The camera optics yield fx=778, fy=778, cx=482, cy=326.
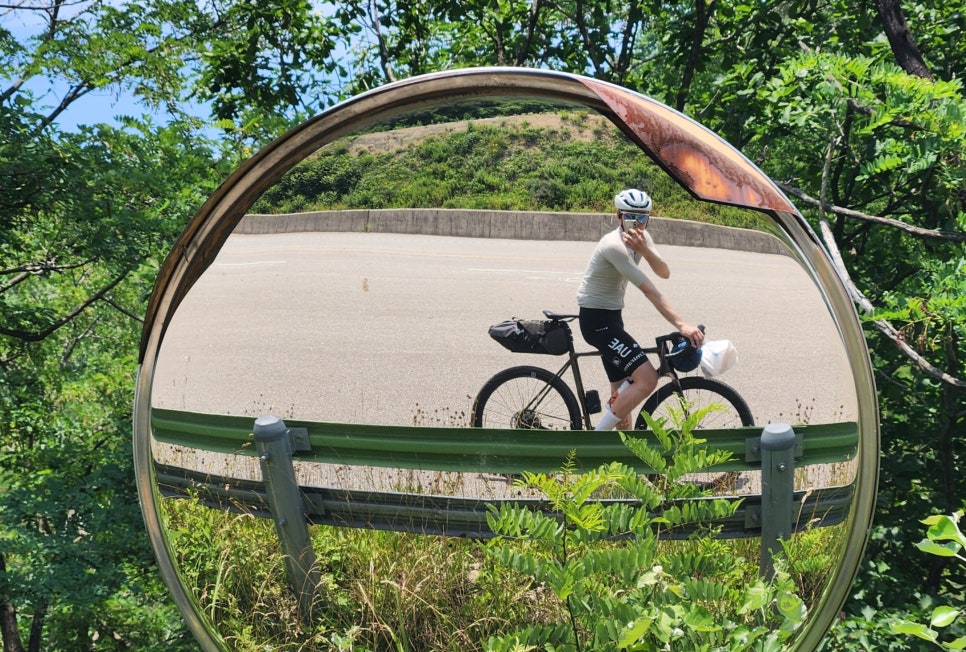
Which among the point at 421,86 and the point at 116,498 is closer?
the point at 421,86

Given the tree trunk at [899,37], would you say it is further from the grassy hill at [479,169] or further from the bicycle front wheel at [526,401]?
the bicycle front wheel at [526,401]

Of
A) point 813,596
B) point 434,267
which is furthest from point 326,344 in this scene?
point 813,596

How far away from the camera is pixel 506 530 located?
1.36 metres

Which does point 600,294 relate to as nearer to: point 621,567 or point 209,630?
point 621,567

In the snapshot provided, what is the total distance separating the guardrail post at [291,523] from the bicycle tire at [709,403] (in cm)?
71

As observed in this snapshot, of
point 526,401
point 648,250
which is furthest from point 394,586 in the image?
point 648,250

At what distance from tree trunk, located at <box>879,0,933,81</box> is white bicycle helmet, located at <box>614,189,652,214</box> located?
247cm

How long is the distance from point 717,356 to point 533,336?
34 centimetres

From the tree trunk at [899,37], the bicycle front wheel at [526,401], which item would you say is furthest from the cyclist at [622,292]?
the tree trunk at [899,37]

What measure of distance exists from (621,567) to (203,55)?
15.7 ft

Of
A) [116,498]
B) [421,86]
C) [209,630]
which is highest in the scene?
[421,86]

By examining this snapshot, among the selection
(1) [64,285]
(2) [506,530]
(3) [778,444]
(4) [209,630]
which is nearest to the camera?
(2) [506,530]

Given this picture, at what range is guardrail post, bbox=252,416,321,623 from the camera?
62.4 inches

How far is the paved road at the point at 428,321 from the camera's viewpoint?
1.45 metres
